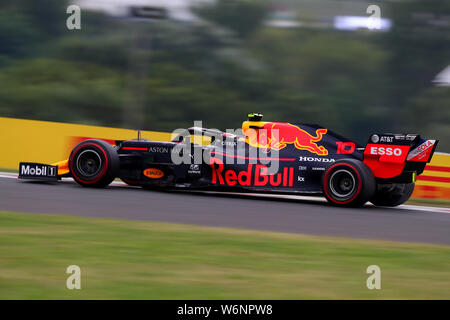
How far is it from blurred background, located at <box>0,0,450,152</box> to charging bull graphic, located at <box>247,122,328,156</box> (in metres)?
21.8

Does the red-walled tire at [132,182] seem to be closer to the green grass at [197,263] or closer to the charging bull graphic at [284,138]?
the charging bull graphic at [284,138]

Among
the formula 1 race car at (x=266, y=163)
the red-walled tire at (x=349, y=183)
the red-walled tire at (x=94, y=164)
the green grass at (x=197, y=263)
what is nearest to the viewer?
the green grass at (x=197, y=263)

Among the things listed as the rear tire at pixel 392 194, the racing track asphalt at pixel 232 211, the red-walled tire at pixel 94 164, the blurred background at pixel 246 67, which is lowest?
the racing track asphalt at pixel 232 211

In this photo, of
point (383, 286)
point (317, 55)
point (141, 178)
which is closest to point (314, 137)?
point (141, 178)

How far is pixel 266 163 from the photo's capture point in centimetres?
1080

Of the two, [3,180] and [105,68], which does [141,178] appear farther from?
[105,68]

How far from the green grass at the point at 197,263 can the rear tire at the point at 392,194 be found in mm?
3535

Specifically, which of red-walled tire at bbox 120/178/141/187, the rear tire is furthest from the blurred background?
the rear tire

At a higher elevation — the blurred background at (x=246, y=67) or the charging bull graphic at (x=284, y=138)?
the blurred background at (x=246, y=67)

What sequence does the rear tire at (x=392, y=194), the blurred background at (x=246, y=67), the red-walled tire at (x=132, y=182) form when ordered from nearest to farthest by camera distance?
the rear tire at (x=392, y=194) < the red-walled tire at (x=132, y=182) < the blurred background at (x=246, y=67)

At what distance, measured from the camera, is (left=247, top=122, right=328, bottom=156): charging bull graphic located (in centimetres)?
1076

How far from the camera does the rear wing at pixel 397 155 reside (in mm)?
10133

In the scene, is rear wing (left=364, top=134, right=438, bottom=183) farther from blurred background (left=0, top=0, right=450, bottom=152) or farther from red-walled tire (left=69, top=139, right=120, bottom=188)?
blurred background (left=0, top=0, right=450, bottom=152)

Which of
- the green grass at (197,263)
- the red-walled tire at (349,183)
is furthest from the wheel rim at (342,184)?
the green grass at (197,263)
